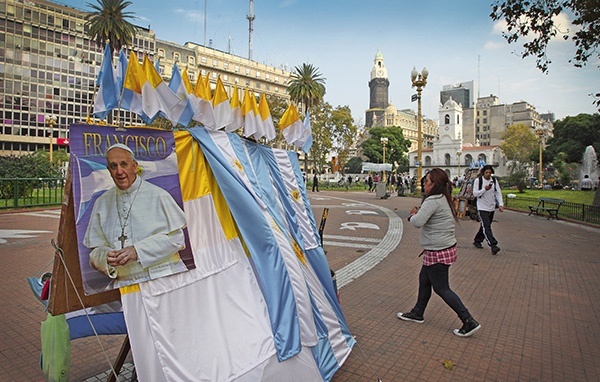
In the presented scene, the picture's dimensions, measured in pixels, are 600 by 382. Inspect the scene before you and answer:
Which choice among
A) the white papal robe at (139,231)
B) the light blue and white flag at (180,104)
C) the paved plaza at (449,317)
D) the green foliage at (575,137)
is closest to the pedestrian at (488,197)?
the paved plaza at (449,317)

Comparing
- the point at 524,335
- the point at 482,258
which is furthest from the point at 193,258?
the point at 482,258

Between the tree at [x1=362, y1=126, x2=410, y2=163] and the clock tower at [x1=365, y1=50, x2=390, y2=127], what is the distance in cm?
4282

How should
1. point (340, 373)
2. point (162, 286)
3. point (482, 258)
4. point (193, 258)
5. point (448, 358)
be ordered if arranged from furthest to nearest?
1. point (482, 258)
2. point (448, 358)
3. point (340, 373)
4. point (193, 258)
5. point (162, 286)

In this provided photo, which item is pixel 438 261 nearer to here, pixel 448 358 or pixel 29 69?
pixel 448 358

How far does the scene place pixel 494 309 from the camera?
4988 millimetres

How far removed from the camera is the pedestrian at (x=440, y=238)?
411cm

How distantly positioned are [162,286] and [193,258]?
279mm

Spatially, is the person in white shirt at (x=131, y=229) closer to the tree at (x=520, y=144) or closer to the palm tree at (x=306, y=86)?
the palm tree at (x=306, y=86)

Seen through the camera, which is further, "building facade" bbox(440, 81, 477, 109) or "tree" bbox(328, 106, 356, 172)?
"building facade" bbox(440, 81, 477, 109)

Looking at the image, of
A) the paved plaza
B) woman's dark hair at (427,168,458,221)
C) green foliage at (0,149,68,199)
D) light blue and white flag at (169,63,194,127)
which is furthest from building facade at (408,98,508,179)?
light blue and white flag at (169,63,194,127)

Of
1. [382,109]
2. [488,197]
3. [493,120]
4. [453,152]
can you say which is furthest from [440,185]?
[382,109]

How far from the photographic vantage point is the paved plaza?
339cm

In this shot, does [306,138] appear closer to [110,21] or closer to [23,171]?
[23,171]

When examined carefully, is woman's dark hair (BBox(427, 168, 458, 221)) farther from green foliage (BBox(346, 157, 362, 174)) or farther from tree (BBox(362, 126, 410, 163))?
green foliage (BBox(346, 157, 362, 174))
